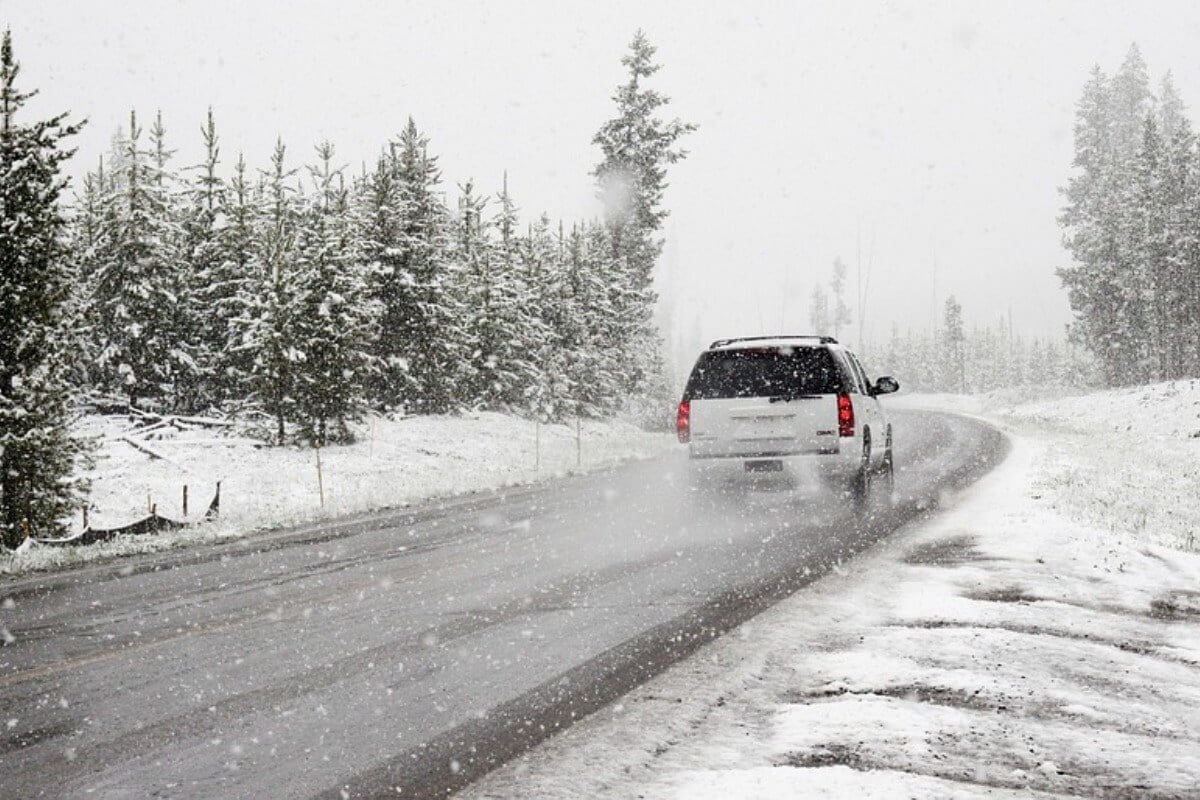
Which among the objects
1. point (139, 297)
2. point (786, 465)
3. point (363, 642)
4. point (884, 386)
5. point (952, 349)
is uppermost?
point (952, 349)

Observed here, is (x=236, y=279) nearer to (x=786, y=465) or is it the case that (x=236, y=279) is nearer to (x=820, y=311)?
(x=786, y=465)

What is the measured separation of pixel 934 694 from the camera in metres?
4.54

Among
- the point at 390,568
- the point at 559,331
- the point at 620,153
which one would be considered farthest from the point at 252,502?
the point at 620,153

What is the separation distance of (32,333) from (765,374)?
11095 mm

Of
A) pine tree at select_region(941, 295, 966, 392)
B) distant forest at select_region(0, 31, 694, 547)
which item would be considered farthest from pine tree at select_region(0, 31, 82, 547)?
pine tree at select_region(941, 295, 966, 392)

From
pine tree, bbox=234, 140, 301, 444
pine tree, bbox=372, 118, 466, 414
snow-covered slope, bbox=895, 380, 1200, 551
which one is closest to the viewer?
snow-covered slope, bbox=895, 380, 1200, 551

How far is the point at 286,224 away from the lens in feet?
104

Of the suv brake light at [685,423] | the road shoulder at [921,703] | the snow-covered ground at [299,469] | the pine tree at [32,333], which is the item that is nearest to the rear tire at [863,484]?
the suv brake light at [685,423]

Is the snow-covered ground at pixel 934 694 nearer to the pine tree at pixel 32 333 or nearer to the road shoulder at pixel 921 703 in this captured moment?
the road shoulder at pixel 921 703

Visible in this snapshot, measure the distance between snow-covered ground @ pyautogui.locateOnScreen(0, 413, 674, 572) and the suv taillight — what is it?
7161 mm

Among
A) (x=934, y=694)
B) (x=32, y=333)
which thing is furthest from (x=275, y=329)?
(x=934, y=694)

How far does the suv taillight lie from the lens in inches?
470

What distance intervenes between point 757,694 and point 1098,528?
Answer: 7.09m

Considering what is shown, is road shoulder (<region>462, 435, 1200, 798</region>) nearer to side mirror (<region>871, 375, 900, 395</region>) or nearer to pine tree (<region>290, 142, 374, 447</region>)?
side mirror (<region>871, 375, 900, 395</region>)
